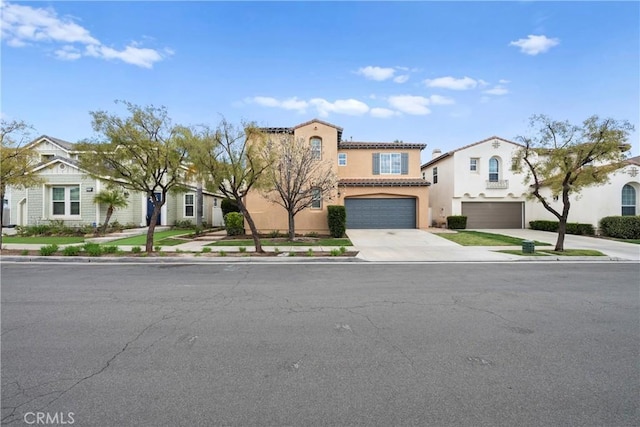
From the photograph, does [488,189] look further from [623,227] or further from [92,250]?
[92,250]

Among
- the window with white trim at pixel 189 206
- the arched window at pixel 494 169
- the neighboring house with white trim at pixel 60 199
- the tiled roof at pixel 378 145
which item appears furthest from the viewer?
the arched window at pixel 494 169

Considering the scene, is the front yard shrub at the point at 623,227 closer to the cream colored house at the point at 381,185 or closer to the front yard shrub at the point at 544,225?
the front yard shrub at the point at 544,225

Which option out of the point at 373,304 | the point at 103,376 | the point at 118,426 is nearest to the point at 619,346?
the point at 373,304

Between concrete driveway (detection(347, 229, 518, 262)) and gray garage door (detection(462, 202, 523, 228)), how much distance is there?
8.64 m

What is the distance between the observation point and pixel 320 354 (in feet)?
12.6

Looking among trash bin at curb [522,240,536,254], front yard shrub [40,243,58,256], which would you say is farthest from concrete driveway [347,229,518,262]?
front yard shrub [40,243,58,256]

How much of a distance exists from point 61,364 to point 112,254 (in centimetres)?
958

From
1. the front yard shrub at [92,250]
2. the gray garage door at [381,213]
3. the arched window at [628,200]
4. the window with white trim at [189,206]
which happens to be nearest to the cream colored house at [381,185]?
the gray garage door at [381,213]

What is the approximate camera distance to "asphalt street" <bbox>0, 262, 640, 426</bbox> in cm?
278

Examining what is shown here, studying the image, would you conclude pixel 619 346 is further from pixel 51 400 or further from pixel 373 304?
pixel 51 400

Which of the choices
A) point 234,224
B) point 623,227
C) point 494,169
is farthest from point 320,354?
point 494,169

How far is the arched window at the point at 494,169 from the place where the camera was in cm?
2484

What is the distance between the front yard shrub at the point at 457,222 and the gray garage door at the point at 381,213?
3.02 metres

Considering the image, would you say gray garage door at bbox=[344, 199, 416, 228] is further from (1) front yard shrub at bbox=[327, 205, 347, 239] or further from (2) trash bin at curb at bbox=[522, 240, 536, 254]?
(2) trash bin at curb at bbox=[522, 240, 536, 254]
